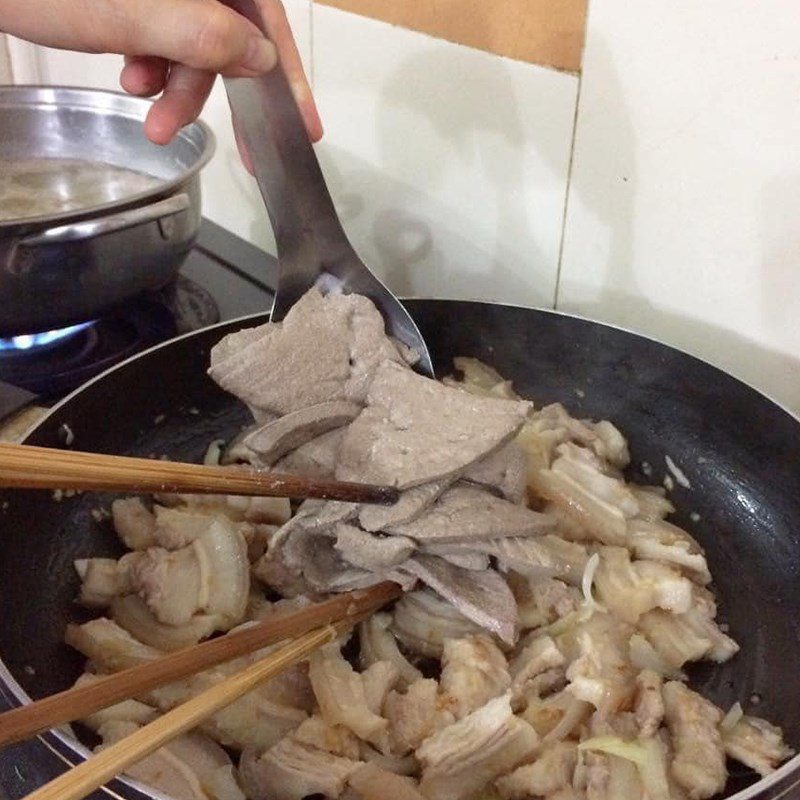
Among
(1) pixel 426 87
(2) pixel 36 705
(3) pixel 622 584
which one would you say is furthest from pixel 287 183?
(2) pixel 36 705

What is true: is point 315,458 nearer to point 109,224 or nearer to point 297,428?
point 297,428

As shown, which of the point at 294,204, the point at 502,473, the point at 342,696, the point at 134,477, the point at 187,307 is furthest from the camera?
the point at 187,307

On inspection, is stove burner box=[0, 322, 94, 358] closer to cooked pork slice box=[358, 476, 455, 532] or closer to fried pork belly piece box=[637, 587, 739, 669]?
cooked pork slice box=[358, 476, 455, 532]

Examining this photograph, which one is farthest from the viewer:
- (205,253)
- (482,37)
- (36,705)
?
(205,253)

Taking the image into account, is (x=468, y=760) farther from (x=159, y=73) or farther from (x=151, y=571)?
(x=159, y=73)

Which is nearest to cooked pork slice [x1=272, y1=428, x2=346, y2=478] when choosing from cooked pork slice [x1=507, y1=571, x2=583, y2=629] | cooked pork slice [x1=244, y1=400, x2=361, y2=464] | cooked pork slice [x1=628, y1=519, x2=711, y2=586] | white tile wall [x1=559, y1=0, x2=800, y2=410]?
cooked pork slice [x1=244, y1=400, x2=361, y2=464]

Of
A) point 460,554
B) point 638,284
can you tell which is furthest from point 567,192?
point 460,554
